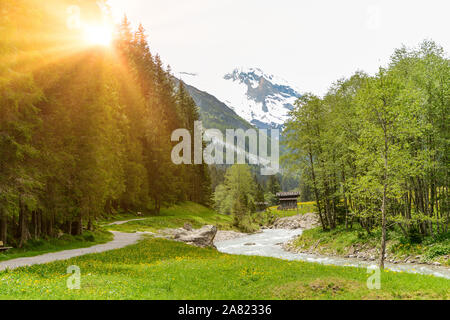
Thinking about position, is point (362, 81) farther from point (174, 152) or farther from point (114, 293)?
point (174, 152)

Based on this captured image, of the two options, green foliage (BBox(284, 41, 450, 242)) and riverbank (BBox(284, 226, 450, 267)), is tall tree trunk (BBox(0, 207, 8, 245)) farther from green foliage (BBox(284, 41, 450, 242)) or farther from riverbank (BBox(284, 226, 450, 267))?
riverbank (BBox(284, 226, 450, 267))

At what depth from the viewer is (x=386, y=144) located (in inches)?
673

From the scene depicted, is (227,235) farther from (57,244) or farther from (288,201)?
(288,201)

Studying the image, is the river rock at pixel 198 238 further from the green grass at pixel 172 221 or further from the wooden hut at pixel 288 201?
the wooden hut at pixel 288 201

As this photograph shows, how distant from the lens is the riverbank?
847 inches

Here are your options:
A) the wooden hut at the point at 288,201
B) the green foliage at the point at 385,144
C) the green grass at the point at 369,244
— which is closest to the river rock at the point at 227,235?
the green grass at the point at 369,244

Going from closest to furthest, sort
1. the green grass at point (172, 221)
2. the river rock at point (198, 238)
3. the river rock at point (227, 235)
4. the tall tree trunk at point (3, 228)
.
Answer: the tall tree trunk at point (3, 228), the river rock at point (198, 238), the green grass at point (172, 221), the river rock at point (227, 235)

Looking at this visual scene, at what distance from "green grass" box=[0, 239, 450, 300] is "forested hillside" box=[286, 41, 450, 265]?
6411mm

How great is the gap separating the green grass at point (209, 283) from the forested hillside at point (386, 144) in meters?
6.41

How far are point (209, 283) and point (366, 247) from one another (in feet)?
66.9

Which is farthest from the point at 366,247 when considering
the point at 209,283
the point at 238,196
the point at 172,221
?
the point at 238,196

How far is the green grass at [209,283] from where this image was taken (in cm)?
923

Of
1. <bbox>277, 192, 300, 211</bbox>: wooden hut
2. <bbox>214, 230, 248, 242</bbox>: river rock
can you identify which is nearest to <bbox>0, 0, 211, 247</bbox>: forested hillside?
<bbox>214, 230, 248, 242</bbox>: river rock
